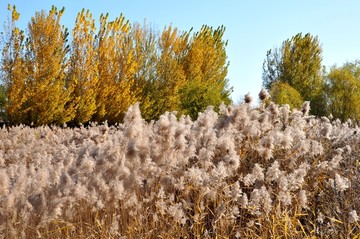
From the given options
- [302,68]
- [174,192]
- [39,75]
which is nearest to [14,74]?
[39,75]

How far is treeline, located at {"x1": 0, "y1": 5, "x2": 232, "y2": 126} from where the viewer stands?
20.4m

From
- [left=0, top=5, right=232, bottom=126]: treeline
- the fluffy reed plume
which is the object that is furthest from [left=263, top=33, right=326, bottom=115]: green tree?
the fluffy reed plume

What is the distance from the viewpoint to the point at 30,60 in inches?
816

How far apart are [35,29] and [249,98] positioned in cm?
1729

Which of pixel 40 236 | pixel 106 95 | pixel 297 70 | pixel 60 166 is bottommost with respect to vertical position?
pixel 40 236

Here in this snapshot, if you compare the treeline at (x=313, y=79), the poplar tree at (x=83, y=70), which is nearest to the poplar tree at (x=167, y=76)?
the poplar tree at (x=83, y=70)

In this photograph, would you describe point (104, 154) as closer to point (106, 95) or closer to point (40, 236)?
point (40, 236)

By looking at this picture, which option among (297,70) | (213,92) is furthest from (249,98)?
(297,70)

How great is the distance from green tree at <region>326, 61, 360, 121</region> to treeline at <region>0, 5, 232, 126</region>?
418 inches

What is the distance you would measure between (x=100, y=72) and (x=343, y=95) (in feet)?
72.5

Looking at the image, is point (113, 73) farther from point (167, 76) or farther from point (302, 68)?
point (302, 68)

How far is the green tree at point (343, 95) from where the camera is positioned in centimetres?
3847

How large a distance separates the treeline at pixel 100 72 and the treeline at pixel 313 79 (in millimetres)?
8229

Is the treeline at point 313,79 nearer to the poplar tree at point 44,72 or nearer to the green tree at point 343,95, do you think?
the green tree at point 343,95
